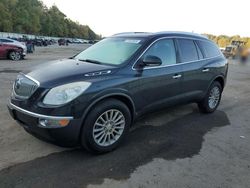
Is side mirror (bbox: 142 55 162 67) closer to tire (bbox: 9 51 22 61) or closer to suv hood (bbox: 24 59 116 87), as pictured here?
suv hood (bbox: 24 59 116 87)

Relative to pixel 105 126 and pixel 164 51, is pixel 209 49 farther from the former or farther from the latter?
pixel 105 126

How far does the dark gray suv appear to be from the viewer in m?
3.48

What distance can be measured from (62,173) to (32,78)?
141 centimetres

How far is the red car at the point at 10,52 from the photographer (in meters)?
16.4

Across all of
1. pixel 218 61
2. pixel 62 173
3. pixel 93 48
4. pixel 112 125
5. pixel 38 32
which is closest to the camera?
pixel 62 173

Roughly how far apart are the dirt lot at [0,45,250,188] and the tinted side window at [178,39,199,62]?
134 centimetres

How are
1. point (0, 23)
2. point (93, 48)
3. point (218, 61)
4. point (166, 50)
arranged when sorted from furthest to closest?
1. point (0, 23)
2. point (218, 61)
3. point (93, 48)
4. point (166, 50)

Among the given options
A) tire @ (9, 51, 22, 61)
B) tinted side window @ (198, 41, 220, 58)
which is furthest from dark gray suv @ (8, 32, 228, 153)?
tire @ (9, 51, 22, 61)

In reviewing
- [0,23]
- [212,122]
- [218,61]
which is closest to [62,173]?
[212,122]

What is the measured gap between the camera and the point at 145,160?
150 inches

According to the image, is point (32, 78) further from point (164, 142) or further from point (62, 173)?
point (164, 142)

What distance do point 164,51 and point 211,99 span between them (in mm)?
2161

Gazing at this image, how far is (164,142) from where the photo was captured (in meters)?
4.46

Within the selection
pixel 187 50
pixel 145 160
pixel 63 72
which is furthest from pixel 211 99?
pixel 63 72
